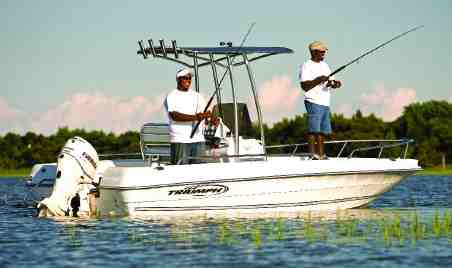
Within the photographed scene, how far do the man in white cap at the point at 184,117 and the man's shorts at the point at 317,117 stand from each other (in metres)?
1.51

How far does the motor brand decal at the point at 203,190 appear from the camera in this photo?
15.7 m

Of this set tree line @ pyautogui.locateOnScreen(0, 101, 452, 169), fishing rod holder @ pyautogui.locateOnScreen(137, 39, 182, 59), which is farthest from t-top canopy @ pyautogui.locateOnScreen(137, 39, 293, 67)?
tree line @ pyautogui.locateOnScreen(0, 101, 452, 169)

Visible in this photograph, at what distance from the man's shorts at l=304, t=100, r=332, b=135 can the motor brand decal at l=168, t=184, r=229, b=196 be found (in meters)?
1.61

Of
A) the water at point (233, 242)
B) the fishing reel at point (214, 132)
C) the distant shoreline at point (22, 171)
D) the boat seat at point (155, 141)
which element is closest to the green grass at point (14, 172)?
the distant shoreline at point (22, 171)

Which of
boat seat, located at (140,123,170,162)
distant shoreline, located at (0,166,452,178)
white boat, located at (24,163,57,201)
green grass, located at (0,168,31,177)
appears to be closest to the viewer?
boat seat, located at (140,123,170,162)

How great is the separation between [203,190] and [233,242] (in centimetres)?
312

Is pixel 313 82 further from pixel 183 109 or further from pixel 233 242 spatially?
pixel 233 242

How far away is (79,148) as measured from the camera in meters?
17.0

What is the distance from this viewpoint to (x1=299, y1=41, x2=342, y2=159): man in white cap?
1617cm

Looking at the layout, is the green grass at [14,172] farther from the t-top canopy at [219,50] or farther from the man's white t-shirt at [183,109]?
the man's white t-shirt at [183,109]

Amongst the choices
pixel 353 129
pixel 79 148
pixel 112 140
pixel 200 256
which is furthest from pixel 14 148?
pixel 200 256

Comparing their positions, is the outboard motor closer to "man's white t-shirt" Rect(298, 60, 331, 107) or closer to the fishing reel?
the fishing reel

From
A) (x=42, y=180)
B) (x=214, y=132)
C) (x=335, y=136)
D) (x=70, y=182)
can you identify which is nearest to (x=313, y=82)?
(x=214, y=132)

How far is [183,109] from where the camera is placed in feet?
52.2
